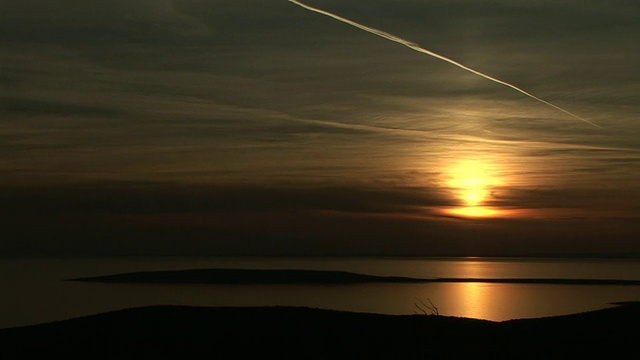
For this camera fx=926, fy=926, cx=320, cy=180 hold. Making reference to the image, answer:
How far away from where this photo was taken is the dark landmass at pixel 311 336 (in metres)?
16.8

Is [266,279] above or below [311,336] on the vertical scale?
below

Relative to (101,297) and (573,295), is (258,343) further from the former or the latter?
(573,295)

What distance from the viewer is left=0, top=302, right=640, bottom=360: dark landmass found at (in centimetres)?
1678

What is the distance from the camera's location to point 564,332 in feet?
62.2

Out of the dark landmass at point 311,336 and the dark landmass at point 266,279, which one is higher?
the dark landmass at point 311,336

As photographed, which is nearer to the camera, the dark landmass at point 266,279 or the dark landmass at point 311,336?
the dark landmass at point 311,336

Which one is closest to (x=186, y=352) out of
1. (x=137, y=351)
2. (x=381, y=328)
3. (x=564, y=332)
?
(x=137, y=351)

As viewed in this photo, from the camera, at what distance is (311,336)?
60.1ft

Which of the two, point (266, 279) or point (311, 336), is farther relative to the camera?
point (266, 279)

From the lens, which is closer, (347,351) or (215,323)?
(347,351)

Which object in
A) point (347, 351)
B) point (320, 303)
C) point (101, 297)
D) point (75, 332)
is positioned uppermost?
point (347, 351)

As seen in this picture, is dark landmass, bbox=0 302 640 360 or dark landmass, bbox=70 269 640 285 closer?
dark landmass, bbox=0 302 640 360

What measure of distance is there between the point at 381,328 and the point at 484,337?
→ 2.28m

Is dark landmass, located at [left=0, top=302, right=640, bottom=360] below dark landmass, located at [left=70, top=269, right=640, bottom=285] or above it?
above
